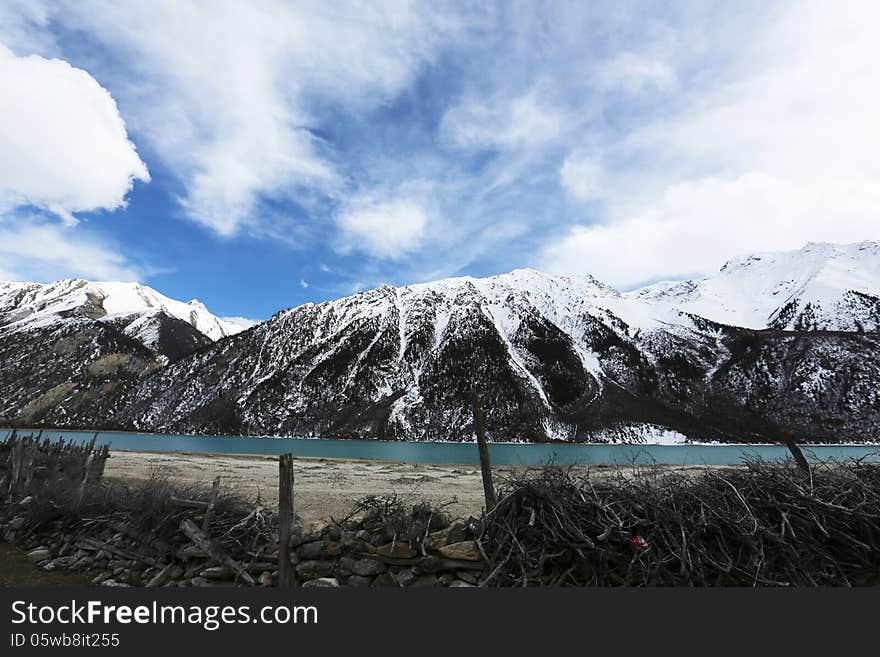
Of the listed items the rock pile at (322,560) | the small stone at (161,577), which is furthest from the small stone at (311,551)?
the small stone at (161,577)

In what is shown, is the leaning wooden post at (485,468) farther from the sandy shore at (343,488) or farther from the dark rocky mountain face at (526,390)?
the dark rocky mountain face at (526,390)

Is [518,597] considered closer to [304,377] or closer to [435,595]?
[435,595]

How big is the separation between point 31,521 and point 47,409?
782 feet

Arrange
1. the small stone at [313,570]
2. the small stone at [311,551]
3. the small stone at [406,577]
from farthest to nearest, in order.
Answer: the small stone at [311,551], the small stone at [313,570], the small stone at [406,577]

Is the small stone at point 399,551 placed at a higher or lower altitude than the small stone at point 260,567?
higher

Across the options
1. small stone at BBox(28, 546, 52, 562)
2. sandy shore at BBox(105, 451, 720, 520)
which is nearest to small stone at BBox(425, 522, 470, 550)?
sandy shore at BBox(105, 451, 720, 520)

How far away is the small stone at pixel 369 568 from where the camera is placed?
9328 mm

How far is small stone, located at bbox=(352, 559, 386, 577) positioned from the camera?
30.6ft

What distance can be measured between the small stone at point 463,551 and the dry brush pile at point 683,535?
203mm

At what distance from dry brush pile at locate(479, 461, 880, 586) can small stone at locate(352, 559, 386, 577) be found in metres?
2.22

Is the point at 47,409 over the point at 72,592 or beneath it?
over

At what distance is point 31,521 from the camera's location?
1327 centimetres

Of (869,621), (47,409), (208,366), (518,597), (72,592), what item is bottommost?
(869,621)

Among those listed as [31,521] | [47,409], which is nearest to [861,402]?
[31,521]
